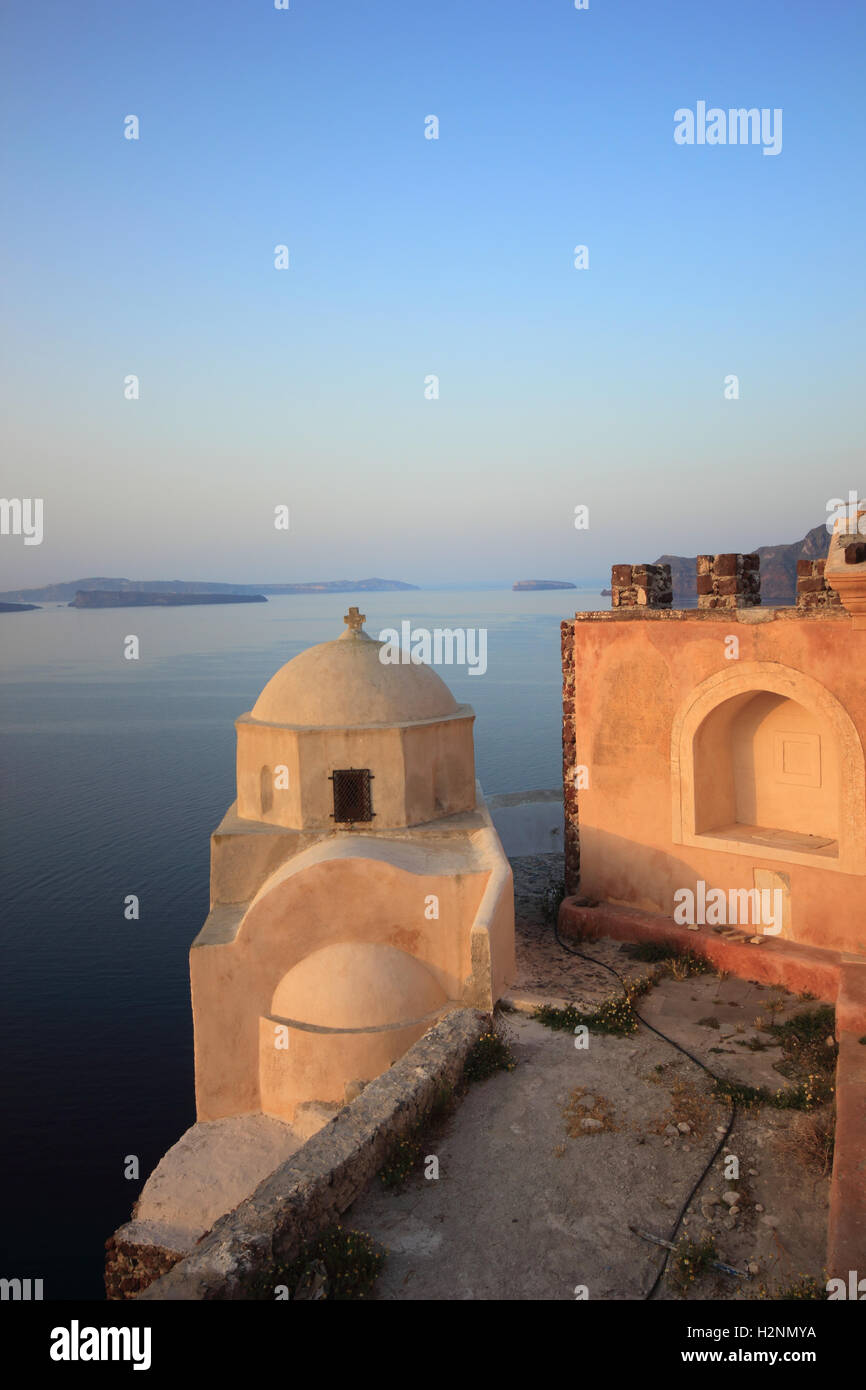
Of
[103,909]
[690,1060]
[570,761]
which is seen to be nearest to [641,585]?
→ [570,761]

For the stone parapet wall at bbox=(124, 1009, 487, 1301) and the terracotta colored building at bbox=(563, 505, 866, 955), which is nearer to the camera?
the stone parapet wall at bbox=(124, 1009, 487, 1301)

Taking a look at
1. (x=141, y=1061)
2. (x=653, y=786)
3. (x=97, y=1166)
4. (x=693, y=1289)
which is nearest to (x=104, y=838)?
(x=141, y=1061)

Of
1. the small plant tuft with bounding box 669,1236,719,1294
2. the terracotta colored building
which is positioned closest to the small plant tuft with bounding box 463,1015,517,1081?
the small plant tuft with bounding box 669,1236,719,1294

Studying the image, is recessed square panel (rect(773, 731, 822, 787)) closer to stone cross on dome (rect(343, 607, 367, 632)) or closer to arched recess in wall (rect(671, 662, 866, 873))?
arched recess in wall (rect(671, 662, 866, 873))

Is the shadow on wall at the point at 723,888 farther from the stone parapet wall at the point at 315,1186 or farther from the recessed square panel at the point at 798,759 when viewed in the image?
the stone parapet wall at the point at 315,1186

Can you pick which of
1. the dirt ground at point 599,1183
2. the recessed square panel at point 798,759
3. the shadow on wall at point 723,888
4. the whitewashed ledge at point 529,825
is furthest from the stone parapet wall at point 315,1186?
the whitewashed ledge at point 529,825

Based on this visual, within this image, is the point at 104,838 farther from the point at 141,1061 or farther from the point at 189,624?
the point at 189,624

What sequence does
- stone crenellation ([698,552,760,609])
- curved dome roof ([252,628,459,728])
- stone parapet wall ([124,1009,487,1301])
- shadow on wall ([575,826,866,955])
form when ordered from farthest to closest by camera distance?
curved dome roof ([252,628,459,728]) → stone crenellation ([698,552,760,609]) → shadow on wall ([575,826,866,955]) → stone parapet wall ([124,1009,487,1301])

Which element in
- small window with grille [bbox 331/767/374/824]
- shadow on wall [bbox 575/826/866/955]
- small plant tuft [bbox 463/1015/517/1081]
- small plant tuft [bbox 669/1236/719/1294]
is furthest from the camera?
small window with grille [bbox 331/767/374/824]
